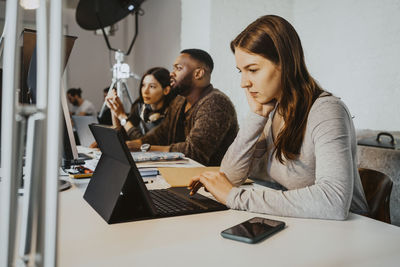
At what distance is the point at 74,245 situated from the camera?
631mm

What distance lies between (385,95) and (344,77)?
0.31 m

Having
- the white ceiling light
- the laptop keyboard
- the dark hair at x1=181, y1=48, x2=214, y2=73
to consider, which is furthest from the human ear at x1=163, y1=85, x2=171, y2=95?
the white ceiling light

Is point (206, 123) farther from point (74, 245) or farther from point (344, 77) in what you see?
point (74, 245)

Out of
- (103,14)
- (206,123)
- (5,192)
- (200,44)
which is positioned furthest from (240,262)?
(103,14)

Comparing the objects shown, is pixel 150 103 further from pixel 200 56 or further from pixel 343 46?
pixel 343 46

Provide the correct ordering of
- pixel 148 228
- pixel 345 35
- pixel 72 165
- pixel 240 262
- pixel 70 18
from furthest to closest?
pixel 70 18 < pixel 345 35 < pixel 72 165 < pixel 148 228 < pixel 240 262

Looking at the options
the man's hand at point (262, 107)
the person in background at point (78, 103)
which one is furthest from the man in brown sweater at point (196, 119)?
the person in background at point (78, 103)

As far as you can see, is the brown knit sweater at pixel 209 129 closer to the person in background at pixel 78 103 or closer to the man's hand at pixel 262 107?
the man's hand at pixel 262 107

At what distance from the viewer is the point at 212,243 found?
0.65m

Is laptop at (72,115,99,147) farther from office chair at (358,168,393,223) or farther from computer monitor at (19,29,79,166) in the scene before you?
office chair at (358,168,393,223)

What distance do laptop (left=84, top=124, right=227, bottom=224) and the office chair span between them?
491 mm

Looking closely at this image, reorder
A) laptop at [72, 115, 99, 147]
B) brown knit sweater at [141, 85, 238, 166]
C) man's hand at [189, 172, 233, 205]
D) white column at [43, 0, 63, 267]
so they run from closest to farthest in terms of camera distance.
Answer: white column at [43, 0, 63, 267] → man's hand at [189, 172, 233, 205] → brown knit sweater at [141, 85, 238, 166] → laptop at [72, 115, 99, 147]

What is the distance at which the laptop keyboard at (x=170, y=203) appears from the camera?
0.83 m

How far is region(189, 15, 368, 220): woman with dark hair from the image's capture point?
2.73 feet
